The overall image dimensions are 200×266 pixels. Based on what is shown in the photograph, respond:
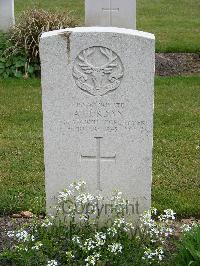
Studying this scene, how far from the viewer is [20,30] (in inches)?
411

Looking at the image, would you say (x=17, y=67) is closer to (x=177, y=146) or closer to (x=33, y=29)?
(x=33, y=29)

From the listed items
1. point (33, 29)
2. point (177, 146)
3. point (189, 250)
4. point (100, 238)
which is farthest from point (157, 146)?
point (33, 29)

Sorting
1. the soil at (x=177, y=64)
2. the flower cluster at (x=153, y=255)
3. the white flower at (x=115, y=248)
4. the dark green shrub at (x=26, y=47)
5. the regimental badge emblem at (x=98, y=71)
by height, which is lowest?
the flower cluster at (x=153, y=255)

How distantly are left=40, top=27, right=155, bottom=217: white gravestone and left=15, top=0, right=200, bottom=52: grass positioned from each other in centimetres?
759

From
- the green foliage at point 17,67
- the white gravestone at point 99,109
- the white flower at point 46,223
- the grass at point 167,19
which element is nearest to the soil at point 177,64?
the grass at point 167,19

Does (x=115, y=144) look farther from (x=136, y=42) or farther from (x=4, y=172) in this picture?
(x=4, y=172)

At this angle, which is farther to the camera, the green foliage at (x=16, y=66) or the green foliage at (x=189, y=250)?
the green foliage at (x=16, y=66)

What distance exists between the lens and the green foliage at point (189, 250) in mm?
4207

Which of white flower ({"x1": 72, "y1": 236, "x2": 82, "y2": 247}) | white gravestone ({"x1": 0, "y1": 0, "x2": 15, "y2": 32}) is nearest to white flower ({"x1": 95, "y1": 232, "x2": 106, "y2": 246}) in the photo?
white flower ({"x1": 72, "y1": 236, "x2": 82, "y2": 247})

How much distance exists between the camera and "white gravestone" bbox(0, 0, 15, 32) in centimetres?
Result: 1102

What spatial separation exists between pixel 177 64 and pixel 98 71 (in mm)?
6842

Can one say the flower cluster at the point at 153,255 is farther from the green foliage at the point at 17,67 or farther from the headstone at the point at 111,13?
the headstone at the point at 111,13

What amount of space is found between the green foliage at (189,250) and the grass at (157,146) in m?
1.32

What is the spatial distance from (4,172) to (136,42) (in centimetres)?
259
